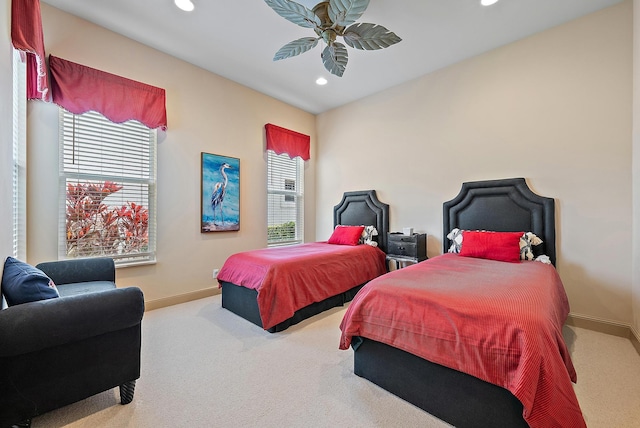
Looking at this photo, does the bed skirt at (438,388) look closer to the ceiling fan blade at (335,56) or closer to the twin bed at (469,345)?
the twin bed at (469,345)

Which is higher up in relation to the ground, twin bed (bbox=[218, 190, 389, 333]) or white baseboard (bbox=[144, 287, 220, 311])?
twin bed (bbox=[218, 190, 389, 333])

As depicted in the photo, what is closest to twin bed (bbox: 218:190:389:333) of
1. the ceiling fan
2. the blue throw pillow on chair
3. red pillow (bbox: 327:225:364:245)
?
red pillow (bbox: 327:225:364:245)

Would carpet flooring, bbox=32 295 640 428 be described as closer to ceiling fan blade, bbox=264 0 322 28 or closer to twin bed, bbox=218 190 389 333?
twin bed, bbox=218 190 389 333

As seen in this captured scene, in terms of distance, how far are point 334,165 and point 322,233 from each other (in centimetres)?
134

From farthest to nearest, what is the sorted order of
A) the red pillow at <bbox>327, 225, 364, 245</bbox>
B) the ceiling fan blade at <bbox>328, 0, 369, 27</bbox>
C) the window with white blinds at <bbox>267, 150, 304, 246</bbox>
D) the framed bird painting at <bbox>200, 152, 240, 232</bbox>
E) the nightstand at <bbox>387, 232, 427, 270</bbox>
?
the window with white blinds at <bbox>267, 150, 304, 246</bbox> → the red pillow at <bbox>327, 225, 364, 245</bbox> → the framed bird painting at <bbox>200, 152, 240, 232</bbox> → the nightstand at <bbox>387, 232, 427, 270</bbox> → the ceiling fan blade at <bbox>328, 0, 369, 27</bbox>

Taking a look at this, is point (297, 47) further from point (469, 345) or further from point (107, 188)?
point (469, 345)

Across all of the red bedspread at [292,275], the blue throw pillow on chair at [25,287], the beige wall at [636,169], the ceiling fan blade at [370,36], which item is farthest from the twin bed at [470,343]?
the ceiling fan blade at [370,36]

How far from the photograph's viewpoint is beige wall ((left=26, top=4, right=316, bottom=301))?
2627mm

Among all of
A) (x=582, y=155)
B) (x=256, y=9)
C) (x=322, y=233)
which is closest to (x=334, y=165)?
(x=322, y=233)

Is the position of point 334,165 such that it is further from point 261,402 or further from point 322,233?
point 261,402

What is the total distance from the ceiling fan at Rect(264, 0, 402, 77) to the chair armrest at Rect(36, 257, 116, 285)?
2715 millimetres

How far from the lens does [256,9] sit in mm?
2666

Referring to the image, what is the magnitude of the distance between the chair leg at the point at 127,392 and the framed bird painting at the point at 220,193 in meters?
2.28

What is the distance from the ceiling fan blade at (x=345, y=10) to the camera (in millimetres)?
1971
